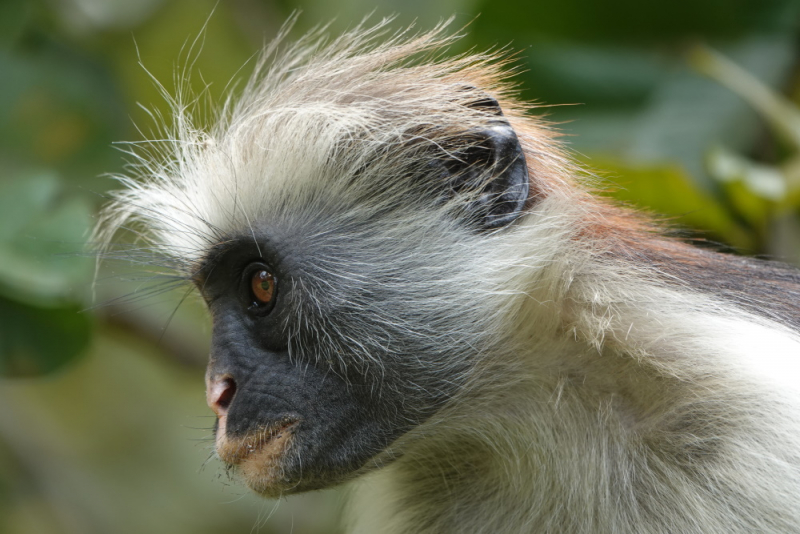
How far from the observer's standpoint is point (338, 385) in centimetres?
250

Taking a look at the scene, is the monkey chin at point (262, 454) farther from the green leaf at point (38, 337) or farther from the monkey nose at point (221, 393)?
the green leaf at point (38, 337)

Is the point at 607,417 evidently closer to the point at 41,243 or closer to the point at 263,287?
the point at 263,287

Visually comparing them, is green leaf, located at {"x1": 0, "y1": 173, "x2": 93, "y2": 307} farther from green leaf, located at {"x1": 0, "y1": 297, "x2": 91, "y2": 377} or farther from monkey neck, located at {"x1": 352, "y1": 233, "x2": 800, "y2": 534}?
monkey neck, located at {"x1": 352, "y1": 233, "x2": 800, "y2": 534}

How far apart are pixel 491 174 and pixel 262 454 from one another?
3.44ft

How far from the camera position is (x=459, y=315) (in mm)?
2527

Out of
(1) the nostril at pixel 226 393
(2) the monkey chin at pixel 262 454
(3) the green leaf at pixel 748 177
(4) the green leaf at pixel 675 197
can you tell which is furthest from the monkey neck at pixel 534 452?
(3) the green leaf at pixel 748 177

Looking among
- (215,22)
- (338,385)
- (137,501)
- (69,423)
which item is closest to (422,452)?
(338,385)

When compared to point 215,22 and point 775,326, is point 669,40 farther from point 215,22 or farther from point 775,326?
point 215,22

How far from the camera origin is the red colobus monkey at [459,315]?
2324 millimetres

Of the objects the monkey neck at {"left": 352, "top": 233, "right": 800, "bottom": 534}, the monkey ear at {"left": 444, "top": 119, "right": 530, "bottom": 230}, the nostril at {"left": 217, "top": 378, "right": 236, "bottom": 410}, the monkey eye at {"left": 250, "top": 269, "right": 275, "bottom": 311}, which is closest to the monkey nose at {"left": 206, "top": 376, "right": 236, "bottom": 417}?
the nostril at {"left": 217, "top": 378, "right": 236, "bottom": 410}

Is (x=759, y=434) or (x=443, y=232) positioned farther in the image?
(x=443, y=232)

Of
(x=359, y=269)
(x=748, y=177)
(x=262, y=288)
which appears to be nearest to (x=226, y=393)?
(x=262, y=288)

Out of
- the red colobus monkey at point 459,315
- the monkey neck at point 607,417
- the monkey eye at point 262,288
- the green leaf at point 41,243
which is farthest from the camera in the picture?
the green leaf at point 41,243

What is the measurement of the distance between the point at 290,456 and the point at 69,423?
746 cm
